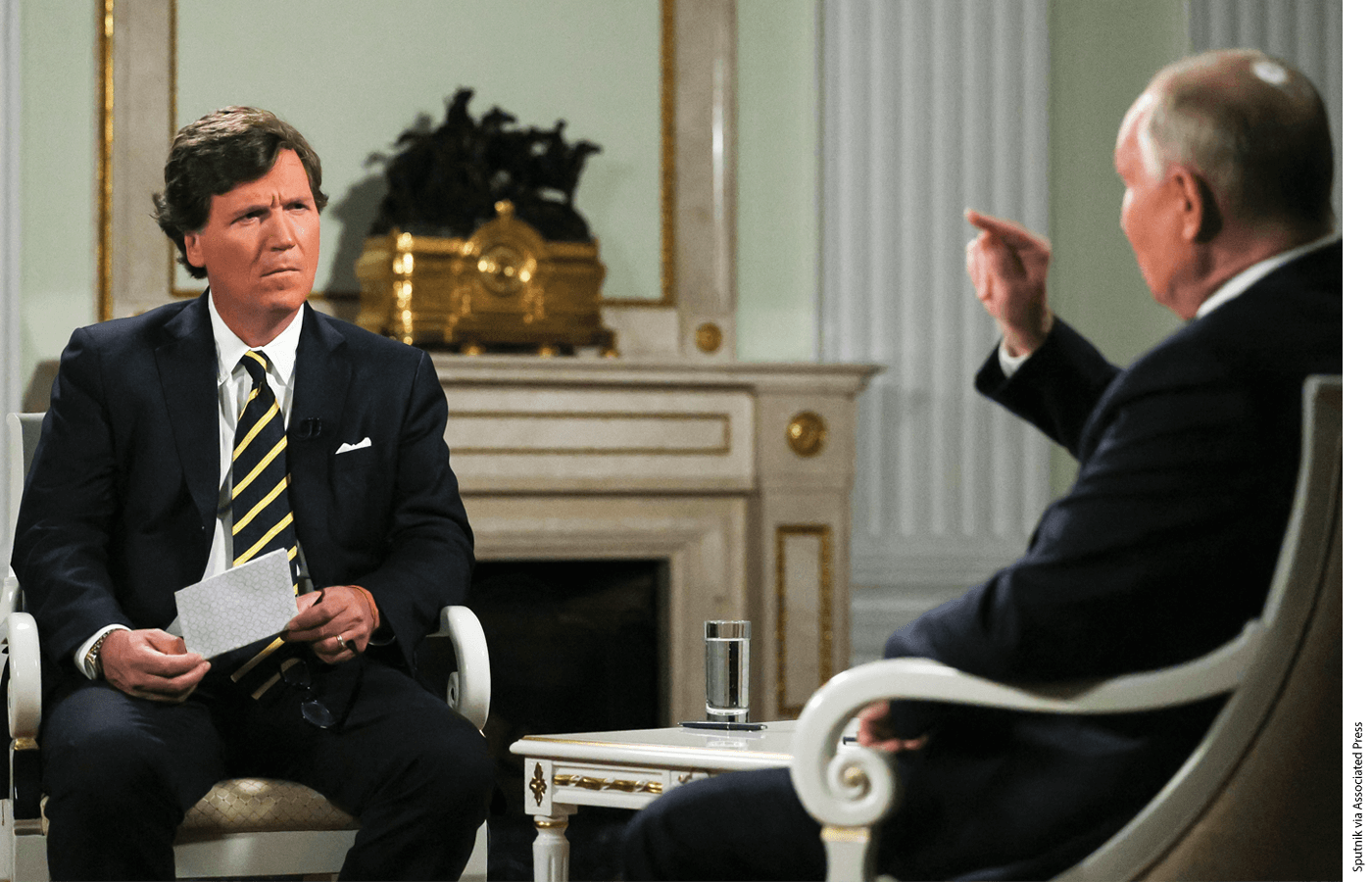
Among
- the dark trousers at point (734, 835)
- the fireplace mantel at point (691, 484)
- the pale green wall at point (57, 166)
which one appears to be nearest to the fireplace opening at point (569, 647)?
Answer: the fireplace mantel at point (691, 484)

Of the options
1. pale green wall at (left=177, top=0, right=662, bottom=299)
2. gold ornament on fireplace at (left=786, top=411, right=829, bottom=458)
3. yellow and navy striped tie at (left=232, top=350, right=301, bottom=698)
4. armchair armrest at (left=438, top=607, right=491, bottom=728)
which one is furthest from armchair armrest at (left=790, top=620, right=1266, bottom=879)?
pale green wall at (left=177, top=0, right=662, bottom=299)

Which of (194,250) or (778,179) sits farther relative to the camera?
(778,179)

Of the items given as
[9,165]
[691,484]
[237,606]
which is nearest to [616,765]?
[237,606]

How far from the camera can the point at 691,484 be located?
4.06 meters

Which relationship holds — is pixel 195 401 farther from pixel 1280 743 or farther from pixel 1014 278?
pixel 1280 743

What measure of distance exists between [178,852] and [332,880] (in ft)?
1.95

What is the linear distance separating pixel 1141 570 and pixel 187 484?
1.24 meters

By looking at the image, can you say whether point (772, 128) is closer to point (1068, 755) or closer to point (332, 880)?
point (332, 880)

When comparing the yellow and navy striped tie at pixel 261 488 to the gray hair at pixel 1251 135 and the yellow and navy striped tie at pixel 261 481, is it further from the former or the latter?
the gray hair at pixel 1251 135

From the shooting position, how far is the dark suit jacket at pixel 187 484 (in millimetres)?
1949

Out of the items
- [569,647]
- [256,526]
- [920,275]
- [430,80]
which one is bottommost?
[569,647]

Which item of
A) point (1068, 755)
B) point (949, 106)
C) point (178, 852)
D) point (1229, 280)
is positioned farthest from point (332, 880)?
point (949, 106)

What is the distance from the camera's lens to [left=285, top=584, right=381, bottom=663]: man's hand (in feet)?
6.19

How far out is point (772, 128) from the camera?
445 centimetres
